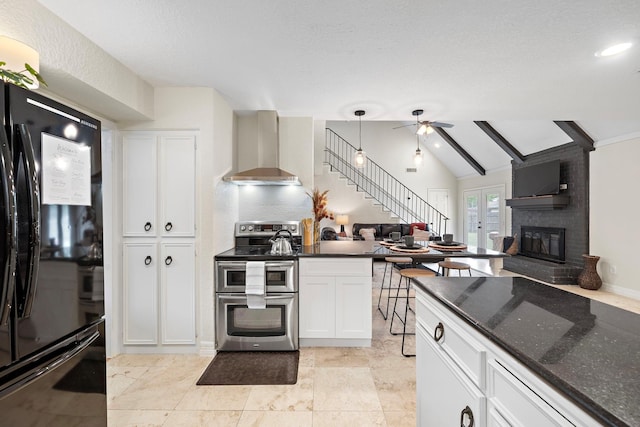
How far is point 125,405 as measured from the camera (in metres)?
2.05

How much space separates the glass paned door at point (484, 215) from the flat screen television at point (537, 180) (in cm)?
109

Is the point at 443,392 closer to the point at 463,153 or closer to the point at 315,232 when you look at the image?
the point at 315,232

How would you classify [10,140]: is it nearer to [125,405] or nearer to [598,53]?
[125,405]

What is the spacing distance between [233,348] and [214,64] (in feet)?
8.24

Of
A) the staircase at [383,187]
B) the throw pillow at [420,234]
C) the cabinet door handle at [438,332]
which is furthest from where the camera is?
the staircase at [383,187]

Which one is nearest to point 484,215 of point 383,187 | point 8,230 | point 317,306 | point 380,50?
point 383,187

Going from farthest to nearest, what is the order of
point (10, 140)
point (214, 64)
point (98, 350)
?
1. point (214, 64)
2. point (98, 350)
3. point (10, 140)

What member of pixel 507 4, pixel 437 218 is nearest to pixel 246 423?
pixel 507 4

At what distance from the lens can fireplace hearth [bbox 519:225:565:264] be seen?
5641 millimetres

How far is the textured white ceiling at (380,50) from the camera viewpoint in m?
1.69

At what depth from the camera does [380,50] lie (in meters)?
2.11

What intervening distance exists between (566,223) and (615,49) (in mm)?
4518

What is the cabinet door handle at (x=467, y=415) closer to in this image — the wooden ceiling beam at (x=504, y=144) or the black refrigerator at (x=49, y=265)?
the black refrigerator at (x=49, y=265)

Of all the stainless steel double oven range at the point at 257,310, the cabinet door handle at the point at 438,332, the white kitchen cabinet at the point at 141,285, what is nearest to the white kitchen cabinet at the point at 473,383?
the cabinet door handle at the point at 438,332
